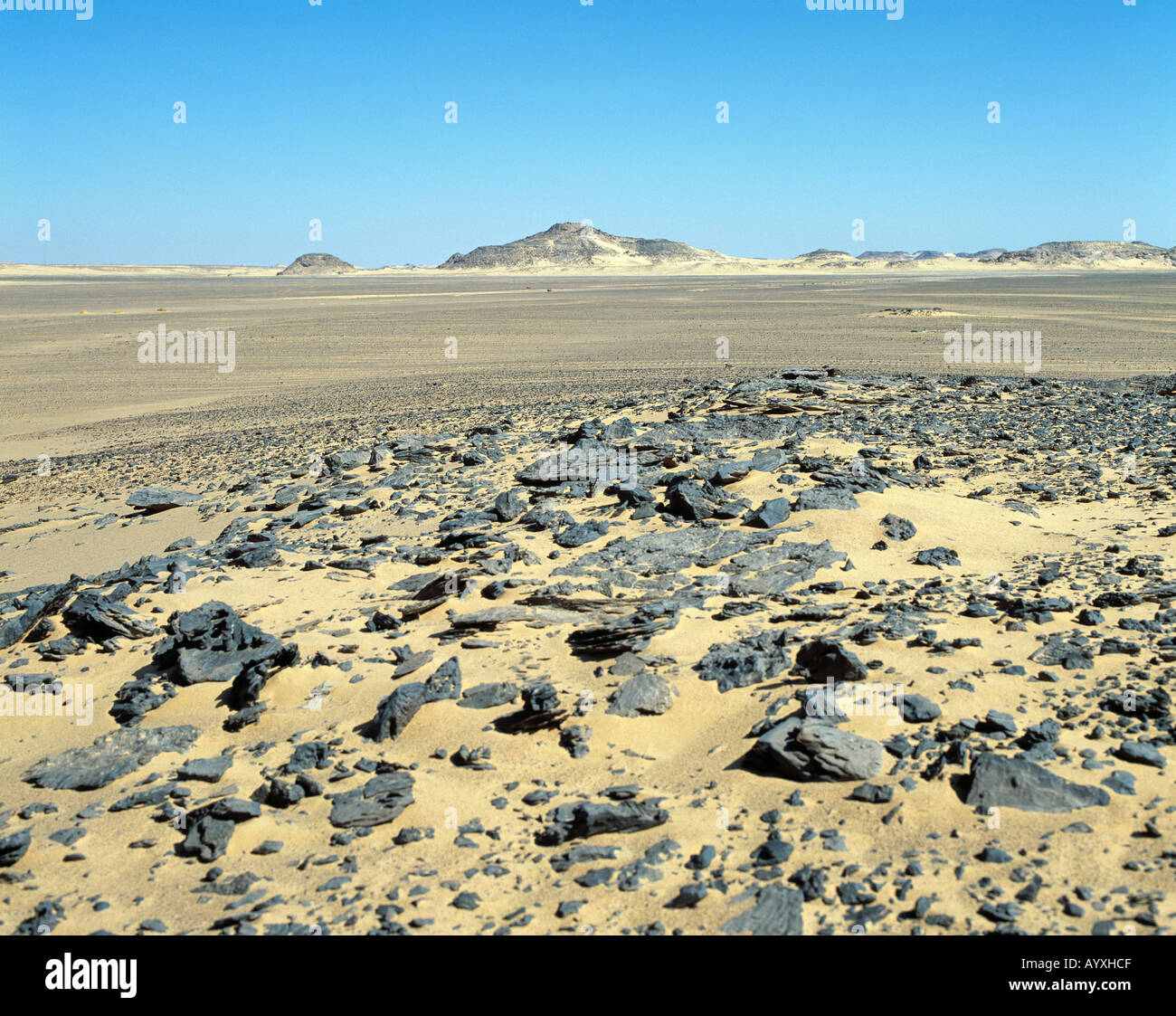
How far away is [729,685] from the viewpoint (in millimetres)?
5363

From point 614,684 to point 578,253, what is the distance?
182 m

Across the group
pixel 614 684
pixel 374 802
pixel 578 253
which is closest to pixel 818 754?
pixel 614 684

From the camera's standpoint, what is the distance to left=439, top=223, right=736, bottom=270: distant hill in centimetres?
17475

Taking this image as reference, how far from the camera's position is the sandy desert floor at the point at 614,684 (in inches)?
156

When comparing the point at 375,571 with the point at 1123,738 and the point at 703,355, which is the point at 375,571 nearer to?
the point at 1123,738

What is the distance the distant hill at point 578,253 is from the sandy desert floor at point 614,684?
6482 inches

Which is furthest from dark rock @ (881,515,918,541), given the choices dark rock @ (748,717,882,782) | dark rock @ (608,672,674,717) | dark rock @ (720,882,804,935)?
dark rock @ (720,882,804,935)

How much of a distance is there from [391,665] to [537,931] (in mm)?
2635

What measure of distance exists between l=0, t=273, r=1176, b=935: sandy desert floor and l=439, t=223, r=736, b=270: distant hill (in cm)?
16465

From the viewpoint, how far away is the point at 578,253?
17962 cm

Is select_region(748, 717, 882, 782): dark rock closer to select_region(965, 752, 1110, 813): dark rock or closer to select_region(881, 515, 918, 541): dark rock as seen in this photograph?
select_region(965, 752, 1110, 813): dark rock

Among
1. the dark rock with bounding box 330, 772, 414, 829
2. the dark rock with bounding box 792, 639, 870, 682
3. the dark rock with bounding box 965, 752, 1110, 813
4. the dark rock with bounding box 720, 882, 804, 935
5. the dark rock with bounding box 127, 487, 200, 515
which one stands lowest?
the dark rock with bounding box 720, 882, 804, 935

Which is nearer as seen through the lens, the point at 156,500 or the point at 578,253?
the point at 156,500

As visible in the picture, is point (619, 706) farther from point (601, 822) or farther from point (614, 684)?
point (601, 822)
